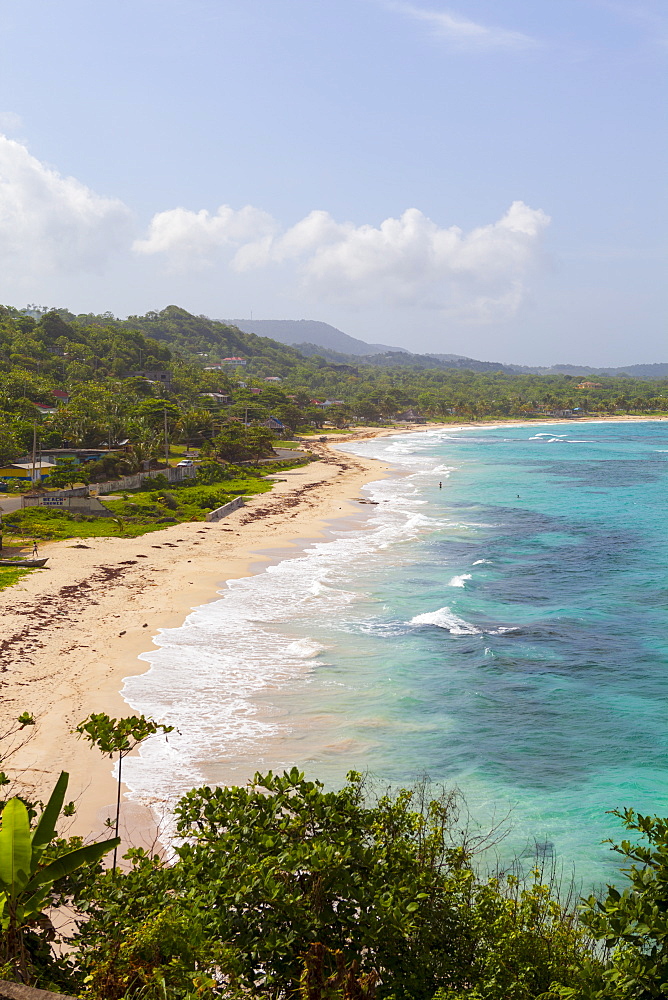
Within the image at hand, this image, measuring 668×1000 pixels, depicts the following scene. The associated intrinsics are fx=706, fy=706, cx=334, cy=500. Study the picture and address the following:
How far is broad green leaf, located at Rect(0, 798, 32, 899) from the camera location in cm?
654

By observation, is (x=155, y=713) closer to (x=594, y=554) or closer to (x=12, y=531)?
(x=12, y=531)

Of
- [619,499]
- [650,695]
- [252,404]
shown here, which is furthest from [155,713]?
[252,404]

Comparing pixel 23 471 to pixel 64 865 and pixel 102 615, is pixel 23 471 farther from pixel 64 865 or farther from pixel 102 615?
pixel 64 865

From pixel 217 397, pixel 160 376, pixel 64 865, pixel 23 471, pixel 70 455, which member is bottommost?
pixel 64 865

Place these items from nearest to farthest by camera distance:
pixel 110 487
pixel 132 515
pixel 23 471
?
pixel 132 515
pixel 23 471
pixel 110 487

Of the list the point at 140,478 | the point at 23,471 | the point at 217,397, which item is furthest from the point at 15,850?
the point at 217,397

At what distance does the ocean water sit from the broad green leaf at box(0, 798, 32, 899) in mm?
9201

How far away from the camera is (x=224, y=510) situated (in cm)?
5006

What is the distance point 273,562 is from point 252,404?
71777mm

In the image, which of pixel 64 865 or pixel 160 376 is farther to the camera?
pixel 160 376

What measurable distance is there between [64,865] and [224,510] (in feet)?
143

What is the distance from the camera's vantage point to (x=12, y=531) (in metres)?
38.9

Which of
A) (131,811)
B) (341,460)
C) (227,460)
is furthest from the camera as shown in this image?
(341,460)

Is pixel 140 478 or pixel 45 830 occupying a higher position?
pixel 140 478
